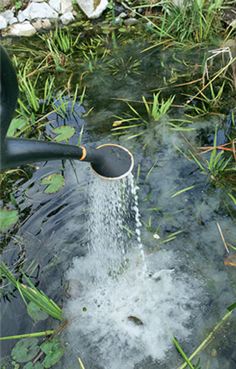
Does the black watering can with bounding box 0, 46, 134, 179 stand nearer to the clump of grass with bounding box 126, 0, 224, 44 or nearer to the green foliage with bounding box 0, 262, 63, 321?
the green foliage with bounding box 0, 262, 63, 321

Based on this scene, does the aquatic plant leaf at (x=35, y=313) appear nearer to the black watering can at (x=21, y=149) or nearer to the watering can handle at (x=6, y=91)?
the black watering can at (x=21, y=149)

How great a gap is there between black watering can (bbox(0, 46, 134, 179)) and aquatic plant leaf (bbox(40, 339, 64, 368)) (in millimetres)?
982

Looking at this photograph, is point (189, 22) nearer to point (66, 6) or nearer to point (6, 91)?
point (66, 6)

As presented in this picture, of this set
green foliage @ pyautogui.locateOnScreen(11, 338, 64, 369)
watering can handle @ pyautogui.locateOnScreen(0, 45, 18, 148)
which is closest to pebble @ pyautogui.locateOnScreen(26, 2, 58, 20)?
green foliage @ pyautogui.locateOnScreen(11, 338, 64, 369)

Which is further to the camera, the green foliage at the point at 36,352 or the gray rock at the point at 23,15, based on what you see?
the gray rock at the point at 23,15

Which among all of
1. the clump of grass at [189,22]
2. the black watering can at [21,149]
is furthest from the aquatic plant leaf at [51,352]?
the clump of grass at [189,22]

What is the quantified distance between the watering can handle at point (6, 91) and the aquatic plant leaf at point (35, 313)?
125 centimetres

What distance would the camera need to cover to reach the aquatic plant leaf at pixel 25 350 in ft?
6.85

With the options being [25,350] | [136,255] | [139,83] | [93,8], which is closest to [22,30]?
[93,8]

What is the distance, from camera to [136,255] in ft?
8.57

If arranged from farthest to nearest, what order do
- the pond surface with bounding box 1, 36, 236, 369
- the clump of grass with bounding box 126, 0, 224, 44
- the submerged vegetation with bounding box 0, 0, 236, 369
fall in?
1. the clump of grass with bounding box 126, 0, 224, 44
2. the submerged vegetation with bounding box 0, 0, 236, 369
3. the pond surface with bounding box 1, 36, 236, 369

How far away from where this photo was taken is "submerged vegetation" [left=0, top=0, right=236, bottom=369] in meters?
3.02

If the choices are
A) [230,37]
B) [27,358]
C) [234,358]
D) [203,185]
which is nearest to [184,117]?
[203,185]

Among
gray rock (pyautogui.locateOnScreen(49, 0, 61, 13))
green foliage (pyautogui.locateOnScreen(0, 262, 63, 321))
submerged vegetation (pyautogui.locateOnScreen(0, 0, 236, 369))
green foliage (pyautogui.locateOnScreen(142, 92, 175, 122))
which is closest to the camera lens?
green foliage (pyautogui.locateOnScreen(0, 262, 63, 321))
